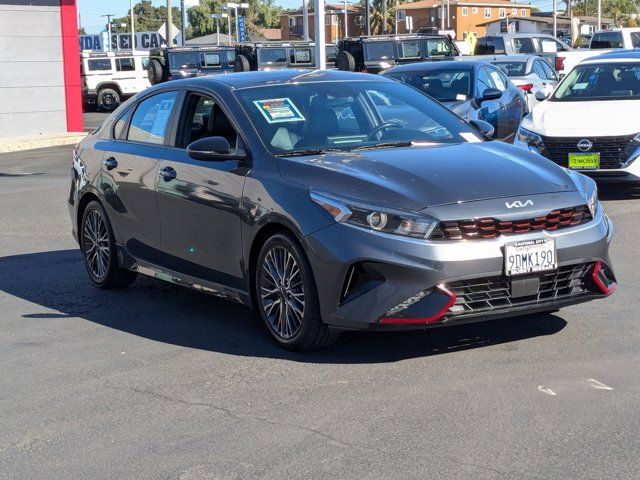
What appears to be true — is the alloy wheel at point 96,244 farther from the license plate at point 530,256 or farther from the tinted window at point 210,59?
the tinted window at point 210,59

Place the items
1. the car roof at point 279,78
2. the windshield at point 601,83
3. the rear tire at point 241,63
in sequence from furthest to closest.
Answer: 1. the rear tire at point 241,63
2. the windshield at point 601,83
3. the car roof at point 279,78

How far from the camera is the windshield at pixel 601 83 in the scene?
13180 mm

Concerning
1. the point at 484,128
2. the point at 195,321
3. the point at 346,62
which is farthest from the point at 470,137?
the point at 346,62

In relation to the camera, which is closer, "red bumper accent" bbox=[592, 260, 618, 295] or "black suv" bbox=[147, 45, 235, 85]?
"red bumper accent" bbox=[592, 260, 618, 295]

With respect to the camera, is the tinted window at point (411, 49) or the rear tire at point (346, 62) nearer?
the rear tire at point (346, 62)

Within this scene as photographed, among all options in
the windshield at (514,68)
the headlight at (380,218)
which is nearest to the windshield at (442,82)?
the windshield at (514,68)

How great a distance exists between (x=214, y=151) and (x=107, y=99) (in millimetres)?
33429

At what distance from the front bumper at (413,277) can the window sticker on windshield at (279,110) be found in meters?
1.21

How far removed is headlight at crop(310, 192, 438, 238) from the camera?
218 inches

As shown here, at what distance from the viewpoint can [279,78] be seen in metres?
7.15

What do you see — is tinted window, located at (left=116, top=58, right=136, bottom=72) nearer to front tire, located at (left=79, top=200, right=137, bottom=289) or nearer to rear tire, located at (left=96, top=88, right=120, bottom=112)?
rear tire, located at (left=96, top=88, right=120, bottom=112)

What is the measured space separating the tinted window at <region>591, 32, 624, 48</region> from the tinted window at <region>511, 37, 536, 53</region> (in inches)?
95.1

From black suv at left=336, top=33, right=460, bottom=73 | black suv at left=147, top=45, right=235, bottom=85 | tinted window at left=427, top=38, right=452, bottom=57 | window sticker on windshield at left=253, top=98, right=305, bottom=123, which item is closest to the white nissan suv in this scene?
window sticker on windshield at left=253, top=98, right=305, bottom=123

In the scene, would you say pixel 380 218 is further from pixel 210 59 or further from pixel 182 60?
pixel 210 59
